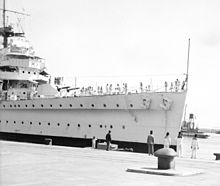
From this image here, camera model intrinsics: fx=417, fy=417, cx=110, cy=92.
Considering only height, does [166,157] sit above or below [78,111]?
below

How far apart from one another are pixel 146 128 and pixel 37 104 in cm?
844

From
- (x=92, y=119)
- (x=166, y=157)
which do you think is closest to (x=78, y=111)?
(x=92, y=119)

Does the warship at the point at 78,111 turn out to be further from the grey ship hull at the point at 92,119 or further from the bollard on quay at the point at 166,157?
the bollard on quay at the point at 166,157

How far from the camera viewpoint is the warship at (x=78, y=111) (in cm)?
2659

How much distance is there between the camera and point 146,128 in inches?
1059

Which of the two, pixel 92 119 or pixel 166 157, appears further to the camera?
pixel 92 119

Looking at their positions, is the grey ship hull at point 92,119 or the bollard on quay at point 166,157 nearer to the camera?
the bollard on quay at point 166,157

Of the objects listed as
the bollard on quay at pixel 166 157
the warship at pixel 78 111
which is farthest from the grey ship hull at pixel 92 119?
A: the bollard on quay at pixel 166 157

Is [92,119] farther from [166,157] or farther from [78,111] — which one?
[166,157]

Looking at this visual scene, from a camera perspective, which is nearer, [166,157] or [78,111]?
[166,157]

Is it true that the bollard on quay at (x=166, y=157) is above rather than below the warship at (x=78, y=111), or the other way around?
below

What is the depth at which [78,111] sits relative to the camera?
2891cm

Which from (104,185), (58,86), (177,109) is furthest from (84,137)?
(104,185)

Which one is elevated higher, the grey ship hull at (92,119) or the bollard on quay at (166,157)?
the grey ship hull at (92,119)
